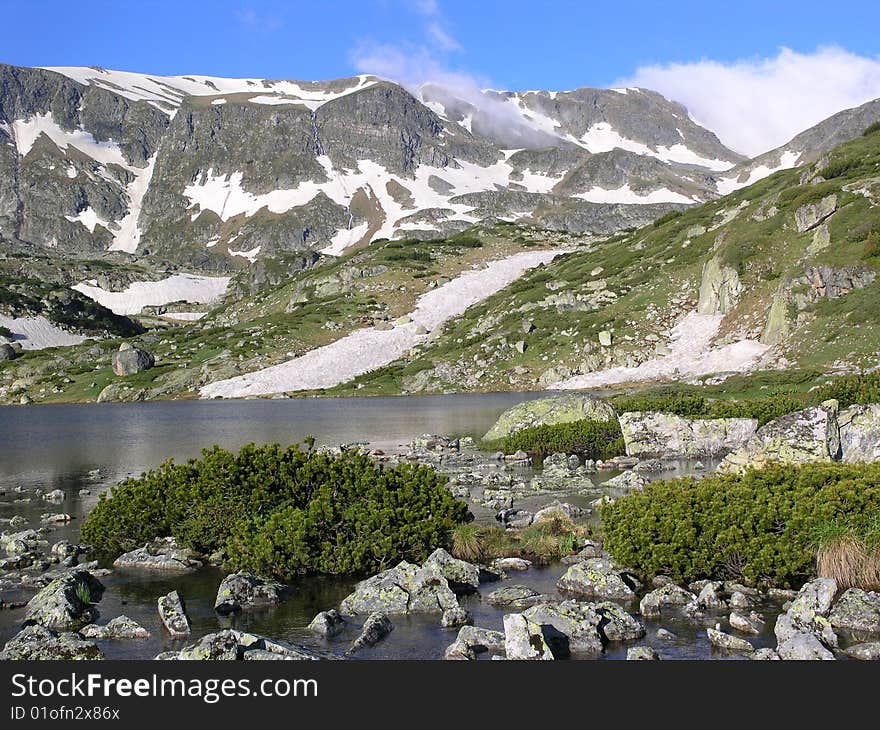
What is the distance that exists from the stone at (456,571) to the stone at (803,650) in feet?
23.2

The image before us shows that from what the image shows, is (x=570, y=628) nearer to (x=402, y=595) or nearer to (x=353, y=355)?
(x=402, y=595)

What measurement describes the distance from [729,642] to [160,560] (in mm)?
14405

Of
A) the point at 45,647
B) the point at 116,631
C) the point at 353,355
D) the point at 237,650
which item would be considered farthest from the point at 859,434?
the point at 353,355

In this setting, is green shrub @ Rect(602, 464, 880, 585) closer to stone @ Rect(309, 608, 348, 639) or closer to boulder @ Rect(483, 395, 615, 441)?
stone @ Rect(309, 608, 348, 639)

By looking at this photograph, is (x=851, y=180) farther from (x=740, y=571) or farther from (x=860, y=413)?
(x=740, y=571)

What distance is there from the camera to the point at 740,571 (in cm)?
1655

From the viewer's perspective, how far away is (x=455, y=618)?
14.8 m

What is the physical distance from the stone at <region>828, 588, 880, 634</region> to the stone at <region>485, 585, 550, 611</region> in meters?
5.59

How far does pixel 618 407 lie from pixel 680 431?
750 cm

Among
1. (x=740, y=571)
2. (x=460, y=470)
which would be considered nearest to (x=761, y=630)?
(x=740, y=571)

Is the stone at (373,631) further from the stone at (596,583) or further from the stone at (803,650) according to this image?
the stone at (803,650)

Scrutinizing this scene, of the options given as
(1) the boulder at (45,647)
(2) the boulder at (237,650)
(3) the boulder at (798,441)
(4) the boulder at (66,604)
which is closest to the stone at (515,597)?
(2) the boulder at (237,650)

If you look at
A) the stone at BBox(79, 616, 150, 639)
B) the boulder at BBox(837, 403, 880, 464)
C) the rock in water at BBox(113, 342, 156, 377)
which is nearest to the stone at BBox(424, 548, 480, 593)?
the stone at BBox(79, 616, 150, 639)

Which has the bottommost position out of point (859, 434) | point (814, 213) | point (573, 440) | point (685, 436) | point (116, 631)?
point (116, 631)
